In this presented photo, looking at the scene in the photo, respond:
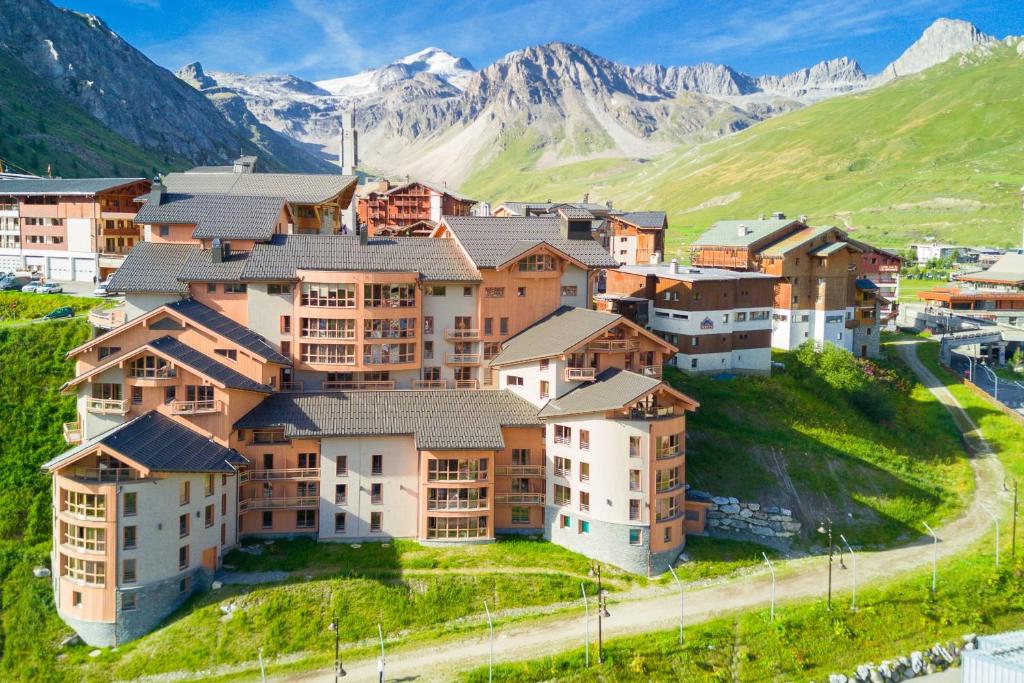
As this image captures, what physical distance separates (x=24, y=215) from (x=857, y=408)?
88.7 metres

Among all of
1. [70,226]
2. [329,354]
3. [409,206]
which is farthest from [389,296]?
[409,206]

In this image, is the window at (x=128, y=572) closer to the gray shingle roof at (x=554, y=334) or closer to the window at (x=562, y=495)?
the window at (x=562, y=495)

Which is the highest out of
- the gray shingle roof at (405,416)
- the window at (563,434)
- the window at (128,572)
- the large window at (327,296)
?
the large window at (327,296)

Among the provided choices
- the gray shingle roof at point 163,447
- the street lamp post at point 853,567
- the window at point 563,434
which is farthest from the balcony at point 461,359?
the street lamp post at point 853,567

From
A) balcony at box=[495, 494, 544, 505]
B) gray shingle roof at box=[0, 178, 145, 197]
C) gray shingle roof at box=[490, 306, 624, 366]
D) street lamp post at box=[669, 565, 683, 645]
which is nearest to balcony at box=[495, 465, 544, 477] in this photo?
balcony at box=[495, 494, 544, 505]

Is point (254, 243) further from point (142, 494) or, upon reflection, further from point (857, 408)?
point (857, 408)

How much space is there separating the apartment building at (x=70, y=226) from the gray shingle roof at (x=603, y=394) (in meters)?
52.6

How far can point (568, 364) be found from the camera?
58.5m

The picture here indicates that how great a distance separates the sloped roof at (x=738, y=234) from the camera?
9336 centimetres

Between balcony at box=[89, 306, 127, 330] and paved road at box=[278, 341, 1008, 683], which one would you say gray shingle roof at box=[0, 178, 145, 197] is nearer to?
balcony at box=[89, 306, 127, 330]

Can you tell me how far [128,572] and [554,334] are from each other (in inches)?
1245

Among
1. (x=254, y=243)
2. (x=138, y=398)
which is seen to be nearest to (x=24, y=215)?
(x=254, y=243)

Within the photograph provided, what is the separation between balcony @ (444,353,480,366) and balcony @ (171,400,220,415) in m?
17.9

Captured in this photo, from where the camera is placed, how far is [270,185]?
84.6 m
